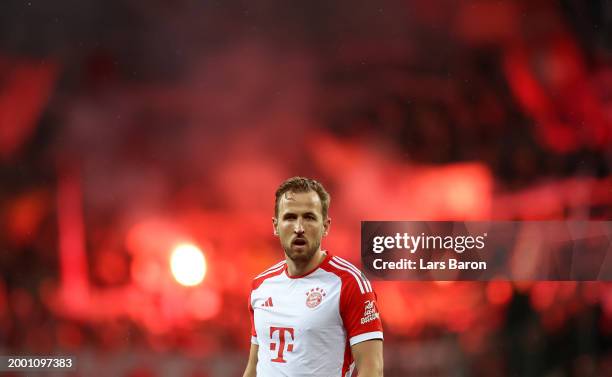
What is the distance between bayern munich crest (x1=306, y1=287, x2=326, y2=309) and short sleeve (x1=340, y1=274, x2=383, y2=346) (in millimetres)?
61

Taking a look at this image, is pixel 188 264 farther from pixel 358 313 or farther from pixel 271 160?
pixel 358 313

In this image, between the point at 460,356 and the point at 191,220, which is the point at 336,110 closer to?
the point at 191,220

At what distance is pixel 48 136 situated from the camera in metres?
3.46

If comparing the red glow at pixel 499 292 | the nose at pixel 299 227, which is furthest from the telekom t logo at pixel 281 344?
the red glow at pixel 499 292

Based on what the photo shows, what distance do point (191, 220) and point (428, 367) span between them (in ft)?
4.13

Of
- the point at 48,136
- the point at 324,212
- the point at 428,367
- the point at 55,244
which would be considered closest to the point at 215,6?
the point at 48,136

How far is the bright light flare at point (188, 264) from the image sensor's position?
134 inches

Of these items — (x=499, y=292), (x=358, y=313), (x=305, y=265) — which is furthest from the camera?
(x=499, y=292)

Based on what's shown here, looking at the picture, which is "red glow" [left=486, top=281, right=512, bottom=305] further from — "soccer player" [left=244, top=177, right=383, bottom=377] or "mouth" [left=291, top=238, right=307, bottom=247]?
"mouth" [left=291, top=238, right=307, bottom=247]

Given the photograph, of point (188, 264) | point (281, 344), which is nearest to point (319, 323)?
point (281, 344)

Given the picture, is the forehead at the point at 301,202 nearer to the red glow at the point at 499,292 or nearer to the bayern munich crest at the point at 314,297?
Result: the bayern munich crest at the point at 314,297

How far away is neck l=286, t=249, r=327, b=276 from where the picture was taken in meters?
2.20

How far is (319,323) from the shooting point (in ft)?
6.84

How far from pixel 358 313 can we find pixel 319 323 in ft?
0.37
